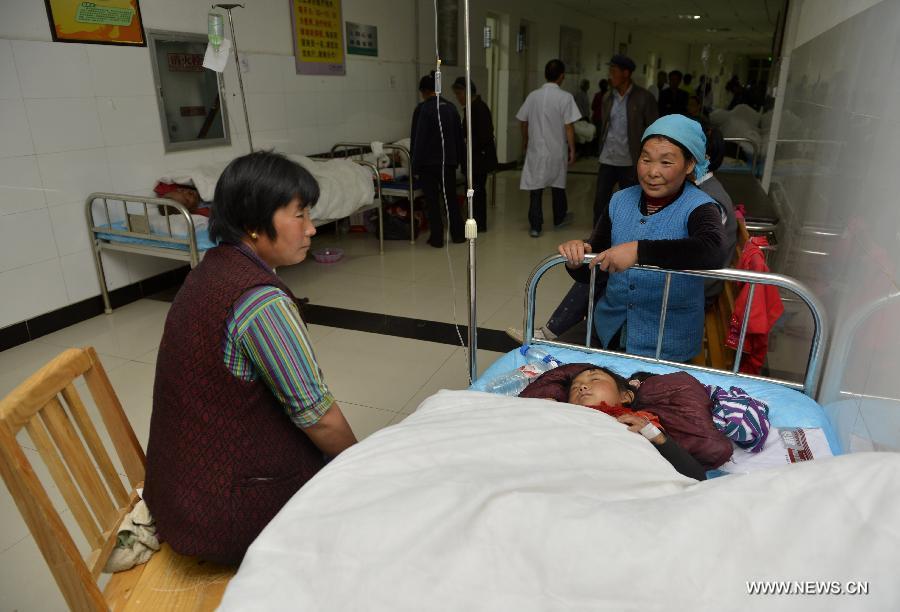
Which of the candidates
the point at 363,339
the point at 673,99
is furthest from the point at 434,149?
the point at 673,99

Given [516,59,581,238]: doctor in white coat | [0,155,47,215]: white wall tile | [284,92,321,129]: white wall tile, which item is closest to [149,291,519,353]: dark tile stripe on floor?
[0,155,47,215]: white wall tile

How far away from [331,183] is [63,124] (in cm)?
172

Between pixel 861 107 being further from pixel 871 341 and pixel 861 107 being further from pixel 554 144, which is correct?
pixel 554 144

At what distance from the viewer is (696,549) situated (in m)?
0.79

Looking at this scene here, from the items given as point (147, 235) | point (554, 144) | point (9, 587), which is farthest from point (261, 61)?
point (9, 587)

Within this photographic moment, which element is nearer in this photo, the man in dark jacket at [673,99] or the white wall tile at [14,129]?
the white wall tile at [14,129]

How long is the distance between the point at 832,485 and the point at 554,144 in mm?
5264

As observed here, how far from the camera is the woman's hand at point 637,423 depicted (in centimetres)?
133

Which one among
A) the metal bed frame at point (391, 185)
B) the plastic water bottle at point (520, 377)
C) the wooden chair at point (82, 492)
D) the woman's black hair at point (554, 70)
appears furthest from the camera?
the woman's black hair at point (554, 70)

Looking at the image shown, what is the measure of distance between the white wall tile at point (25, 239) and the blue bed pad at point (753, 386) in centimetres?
292

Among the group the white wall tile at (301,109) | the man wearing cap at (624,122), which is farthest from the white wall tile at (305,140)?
the man wearing cap at (624,122)

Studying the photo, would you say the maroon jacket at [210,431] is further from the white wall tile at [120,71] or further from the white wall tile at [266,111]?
the white wall tile at [266,111]

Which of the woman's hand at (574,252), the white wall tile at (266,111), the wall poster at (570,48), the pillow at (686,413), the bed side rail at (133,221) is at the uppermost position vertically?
the wall poster at (570,48)

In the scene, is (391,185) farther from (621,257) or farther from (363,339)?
(621,257)
